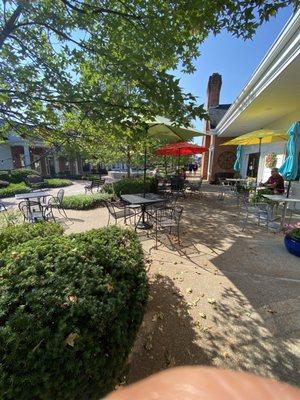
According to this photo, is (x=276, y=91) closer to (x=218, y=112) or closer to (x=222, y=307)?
(x=222, y=307)

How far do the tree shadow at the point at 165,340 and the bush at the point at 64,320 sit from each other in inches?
21.4

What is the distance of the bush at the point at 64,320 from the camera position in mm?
1405

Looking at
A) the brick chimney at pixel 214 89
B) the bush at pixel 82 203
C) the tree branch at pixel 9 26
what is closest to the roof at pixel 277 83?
the tree branch at pixel 9 26

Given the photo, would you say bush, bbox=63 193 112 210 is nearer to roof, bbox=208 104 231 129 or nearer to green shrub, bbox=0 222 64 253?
green shrub, bbox=0 222 64 253

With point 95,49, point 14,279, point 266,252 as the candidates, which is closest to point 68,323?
point 14,279

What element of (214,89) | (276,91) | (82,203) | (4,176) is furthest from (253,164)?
(4,176)

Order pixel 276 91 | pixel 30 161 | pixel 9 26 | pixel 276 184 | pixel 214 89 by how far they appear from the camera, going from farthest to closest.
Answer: pixel 30 161, pixel 214 89, pixel 276 184, pixel 276 91, pixel 9 26

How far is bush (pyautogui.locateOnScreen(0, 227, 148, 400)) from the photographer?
1405mm

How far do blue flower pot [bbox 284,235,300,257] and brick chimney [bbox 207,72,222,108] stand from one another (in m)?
20.5

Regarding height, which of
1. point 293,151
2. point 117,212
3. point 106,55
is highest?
point 106,55

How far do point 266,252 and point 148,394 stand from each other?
506 centimetres

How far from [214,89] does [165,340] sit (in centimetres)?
2400

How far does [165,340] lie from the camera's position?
2637 millimetres

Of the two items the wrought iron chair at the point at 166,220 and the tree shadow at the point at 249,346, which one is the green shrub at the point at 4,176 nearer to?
the wrought iron chair at the point at 166,220
